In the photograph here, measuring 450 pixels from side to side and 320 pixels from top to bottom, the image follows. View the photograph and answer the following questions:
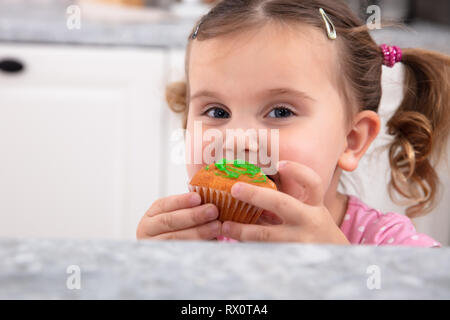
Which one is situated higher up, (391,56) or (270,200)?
(391,56)

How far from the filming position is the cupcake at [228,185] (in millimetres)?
648

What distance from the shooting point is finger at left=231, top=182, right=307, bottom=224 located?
1.92ft

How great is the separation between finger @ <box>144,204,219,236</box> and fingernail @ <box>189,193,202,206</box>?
0.01 meters

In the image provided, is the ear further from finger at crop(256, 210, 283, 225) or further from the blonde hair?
finger at crop(256, 210, 283, 225)

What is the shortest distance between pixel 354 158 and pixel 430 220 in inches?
16.4

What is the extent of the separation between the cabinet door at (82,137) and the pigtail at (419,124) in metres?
0.59

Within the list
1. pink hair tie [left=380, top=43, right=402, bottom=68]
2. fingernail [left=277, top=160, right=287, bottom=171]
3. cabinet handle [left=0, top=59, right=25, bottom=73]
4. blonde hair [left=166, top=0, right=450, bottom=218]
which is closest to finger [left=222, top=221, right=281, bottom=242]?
fingernail [left=277, top=160, right=287, bottom=171]

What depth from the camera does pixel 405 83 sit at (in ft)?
3.18

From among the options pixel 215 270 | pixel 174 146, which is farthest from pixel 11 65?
pixel 215 270

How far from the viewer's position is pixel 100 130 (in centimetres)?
137

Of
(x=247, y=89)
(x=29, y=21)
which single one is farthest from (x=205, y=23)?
(x=29, y=21)

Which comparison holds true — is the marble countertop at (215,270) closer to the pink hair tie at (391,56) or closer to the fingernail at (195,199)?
the fingernail at (195,199)

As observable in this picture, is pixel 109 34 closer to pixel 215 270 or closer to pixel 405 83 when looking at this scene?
pixel 405 83

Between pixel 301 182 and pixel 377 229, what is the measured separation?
0.22 metres
